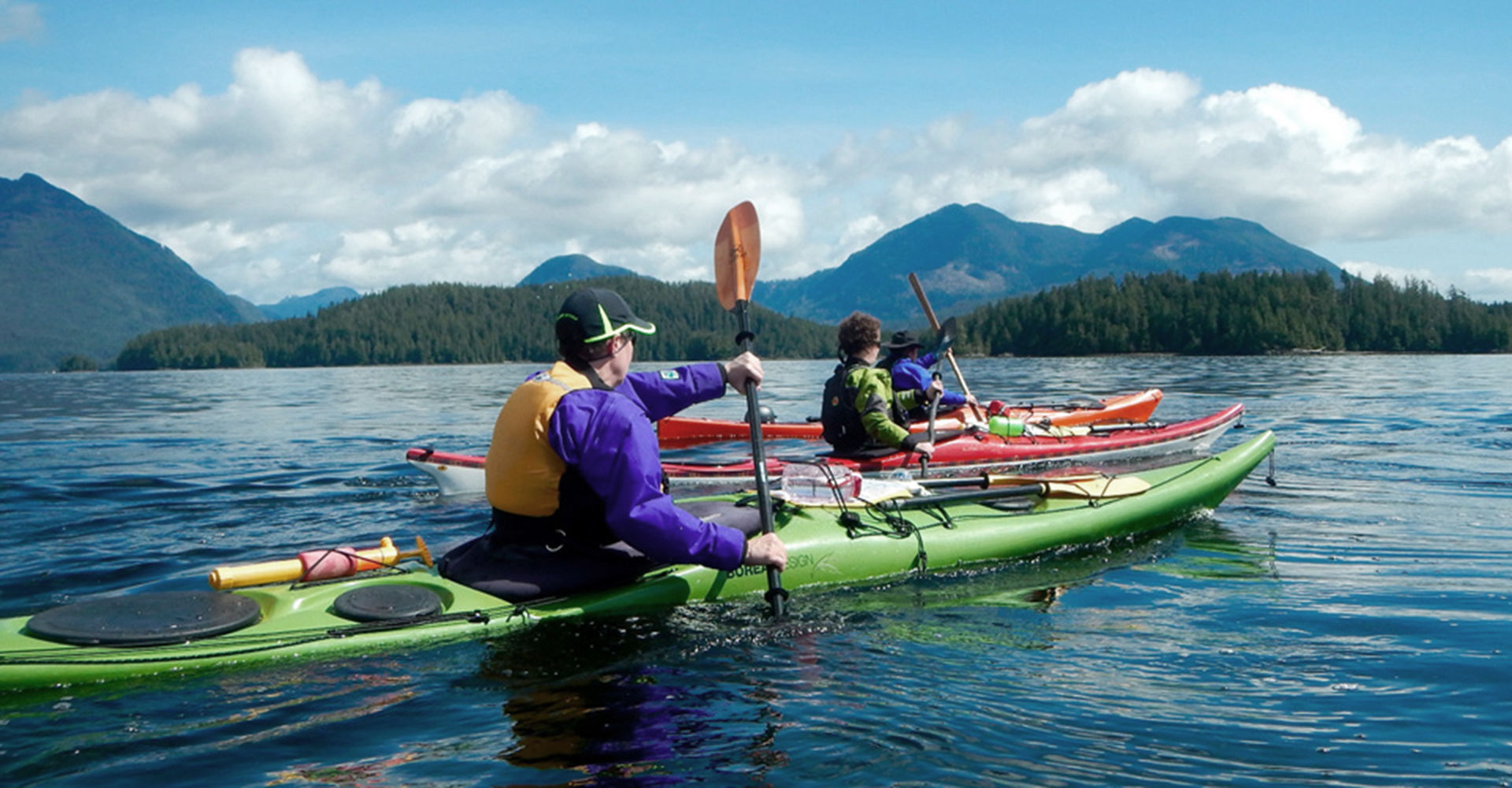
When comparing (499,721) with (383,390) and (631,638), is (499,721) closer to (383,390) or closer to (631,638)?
(631,638)

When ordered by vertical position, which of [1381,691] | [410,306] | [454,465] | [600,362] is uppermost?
[410,306]

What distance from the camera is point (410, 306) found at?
6654 inches

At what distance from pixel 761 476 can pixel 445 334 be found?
15363 centimetres

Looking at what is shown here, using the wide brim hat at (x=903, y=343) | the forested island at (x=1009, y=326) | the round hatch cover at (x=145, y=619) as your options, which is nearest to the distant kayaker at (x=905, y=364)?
the wide brim hat at (x=903, y=343)

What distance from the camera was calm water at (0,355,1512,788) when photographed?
12.7 ft

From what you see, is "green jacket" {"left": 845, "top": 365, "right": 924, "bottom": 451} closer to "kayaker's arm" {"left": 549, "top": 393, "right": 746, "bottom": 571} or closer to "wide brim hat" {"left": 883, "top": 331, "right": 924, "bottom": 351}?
"wide brim hat" {"left": 883, "top": 331, "right": 924, "bottom": 351}

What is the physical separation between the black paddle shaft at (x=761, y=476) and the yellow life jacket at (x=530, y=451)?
1.24 meters

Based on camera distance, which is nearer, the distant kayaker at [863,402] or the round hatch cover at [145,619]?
the round hatch cover at [145,619]

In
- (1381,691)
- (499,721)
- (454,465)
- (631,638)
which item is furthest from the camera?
(454,465)

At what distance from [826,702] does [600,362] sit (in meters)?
1.94

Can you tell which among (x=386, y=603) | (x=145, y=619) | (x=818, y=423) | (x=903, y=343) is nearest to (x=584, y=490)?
(x=386, y=603)

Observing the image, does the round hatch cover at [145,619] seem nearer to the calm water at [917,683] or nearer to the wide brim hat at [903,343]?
the calm water at [917,683]

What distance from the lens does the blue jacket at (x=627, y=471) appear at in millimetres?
4582

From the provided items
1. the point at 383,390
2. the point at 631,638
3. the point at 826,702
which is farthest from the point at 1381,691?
the point at 383,390
